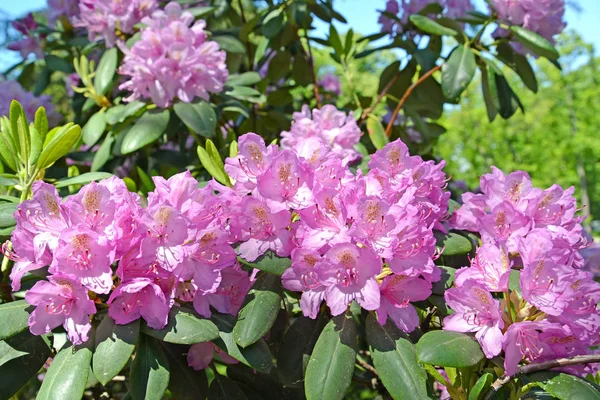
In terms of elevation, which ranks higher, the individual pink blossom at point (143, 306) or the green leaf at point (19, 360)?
the individual pink blossom at point (143, 306)

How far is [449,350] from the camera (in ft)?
3.15

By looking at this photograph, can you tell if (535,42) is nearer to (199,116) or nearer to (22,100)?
(199,116)

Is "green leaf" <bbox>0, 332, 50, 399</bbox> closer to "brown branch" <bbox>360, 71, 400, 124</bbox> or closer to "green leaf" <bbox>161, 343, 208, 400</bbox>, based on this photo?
"green leaf" <bbox>161, 343, 208, 400</bbox>

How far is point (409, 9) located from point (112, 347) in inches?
70.5

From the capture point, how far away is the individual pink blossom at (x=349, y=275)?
99cm

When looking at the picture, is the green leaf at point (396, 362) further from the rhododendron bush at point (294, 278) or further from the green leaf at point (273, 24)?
the green leaf at point (273, 24)

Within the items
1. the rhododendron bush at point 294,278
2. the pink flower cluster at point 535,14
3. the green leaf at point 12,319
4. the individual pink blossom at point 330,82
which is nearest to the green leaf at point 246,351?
the rhododendron bush at point 294,278

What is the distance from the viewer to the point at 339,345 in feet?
3.38

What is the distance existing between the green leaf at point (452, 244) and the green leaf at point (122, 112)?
1013 millimetres

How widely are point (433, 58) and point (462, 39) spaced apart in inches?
4.8

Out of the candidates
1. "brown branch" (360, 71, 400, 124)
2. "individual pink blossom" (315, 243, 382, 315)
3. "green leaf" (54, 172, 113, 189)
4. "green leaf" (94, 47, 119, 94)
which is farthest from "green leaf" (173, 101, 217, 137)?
"individual pink blossom" (315, 243, 382, 315)

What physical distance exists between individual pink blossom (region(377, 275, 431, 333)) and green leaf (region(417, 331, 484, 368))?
63mm

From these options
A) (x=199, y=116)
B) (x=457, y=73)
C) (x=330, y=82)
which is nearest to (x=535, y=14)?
(x=457, y=73)

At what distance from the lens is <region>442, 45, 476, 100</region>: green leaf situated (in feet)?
6.25
